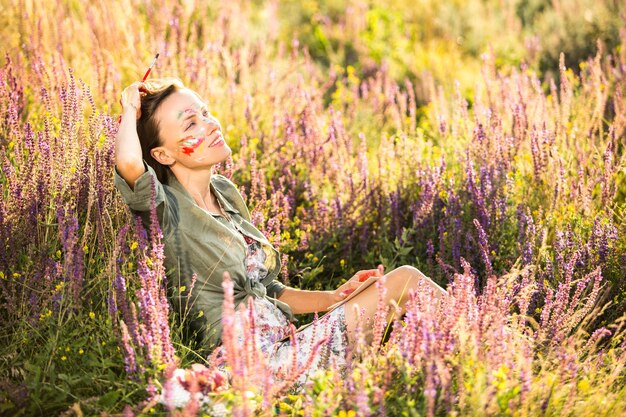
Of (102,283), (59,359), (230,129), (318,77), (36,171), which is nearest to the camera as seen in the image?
(59,359)

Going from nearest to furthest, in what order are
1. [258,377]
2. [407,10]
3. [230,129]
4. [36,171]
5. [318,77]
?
[258,377] → [36,171] → [230,129] → [318,77] → [407,10]

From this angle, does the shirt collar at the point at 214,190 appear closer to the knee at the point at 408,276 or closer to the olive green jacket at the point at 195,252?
the olive green jacket at the point at 195,252

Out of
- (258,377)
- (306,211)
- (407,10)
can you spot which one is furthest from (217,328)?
(407,10)

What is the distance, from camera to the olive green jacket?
286cm

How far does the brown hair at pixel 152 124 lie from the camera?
3.19 meters

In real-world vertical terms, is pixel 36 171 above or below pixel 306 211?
above

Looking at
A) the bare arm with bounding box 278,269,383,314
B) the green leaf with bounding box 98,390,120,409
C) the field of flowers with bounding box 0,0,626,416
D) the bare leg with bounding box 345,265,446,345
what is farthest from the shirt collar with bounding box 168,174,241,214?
the green leaf with bounding box 98,390,120,409

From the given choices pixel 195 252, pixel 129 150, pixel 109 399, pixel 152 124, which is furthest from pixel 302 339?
pixel 152 124

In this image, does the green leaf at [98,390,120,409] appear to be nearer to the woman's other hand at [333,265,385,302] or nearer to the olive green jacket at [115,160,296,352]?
the olive green jacket at [115,160,296,352]

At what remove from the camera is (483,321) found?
2.41 m

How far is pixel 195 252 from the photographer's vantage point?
296 centimetres

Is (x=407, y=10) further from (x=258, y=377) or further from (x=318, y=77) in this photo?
(x=258, y=377)

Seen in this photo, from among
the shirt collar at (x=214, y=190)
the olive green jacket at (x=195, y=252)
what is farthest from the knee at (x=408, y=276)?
the shirt collar at (x=214, y=190)

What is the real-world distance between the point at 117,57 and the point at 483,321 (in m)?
3.59
